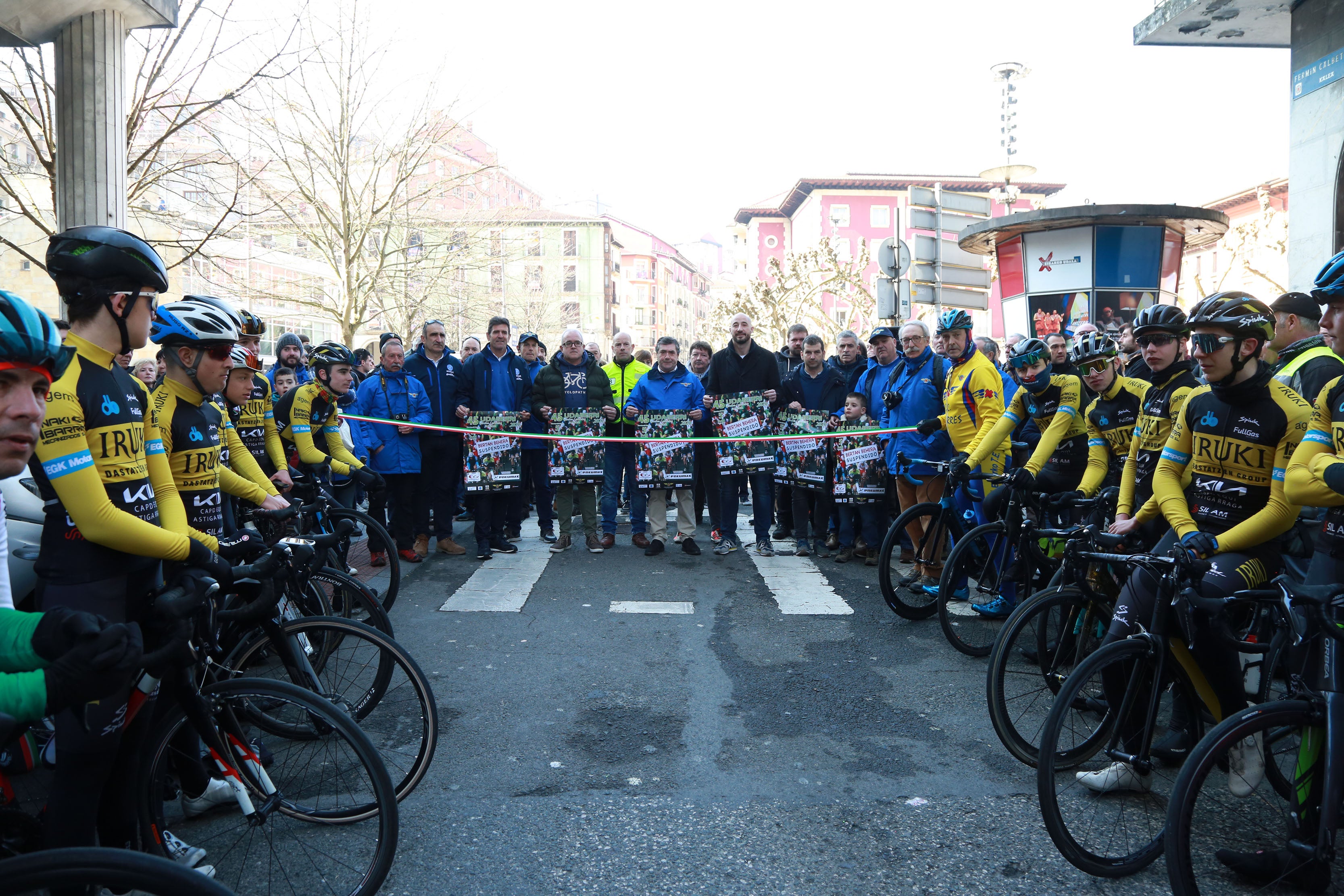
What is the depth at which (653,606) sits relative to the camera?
741 centimetres

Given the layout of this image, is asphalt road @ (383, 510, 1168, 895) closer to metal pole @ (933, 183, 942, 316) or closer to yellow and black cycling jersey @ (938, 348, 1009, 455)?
yellow and black cycling jersey @ (938, 348, 1009, 455)

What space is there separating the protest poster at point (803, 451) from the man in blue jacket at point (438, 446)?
351 centimetres

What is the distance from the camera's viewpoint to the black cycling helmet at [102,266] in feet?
9.48

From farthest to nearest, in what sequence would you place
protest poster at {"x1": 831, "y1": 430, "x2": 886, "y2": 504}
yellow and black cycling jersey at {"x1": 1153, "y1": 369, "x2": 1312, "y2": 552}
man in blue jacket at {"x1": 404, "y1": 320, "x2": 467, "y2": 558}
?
man in blue jacket at {"x1": 404, "y1": 320, "x2": 467, "y2": 558}, protest poster at {"x1": 831, "y1": 430, "x2": 886, "y2": 504}, yellow and black cycling jersey at {"x1": 1153, "y1": 369, "x2": 1312, "y2": 552}

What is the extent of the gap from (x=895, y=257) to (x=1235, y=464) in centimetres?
881

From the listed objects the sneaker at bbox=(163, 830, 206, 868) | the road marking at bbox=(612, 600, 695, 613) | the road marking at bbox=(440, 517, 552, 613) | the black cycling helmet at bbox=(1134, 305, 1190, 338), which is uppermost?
the black cycling helmet at bbox=(1134, 305, 1190, 338)

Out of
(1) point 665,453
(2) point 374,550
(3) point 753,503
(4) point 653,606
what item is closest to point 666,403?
(1) point 665,453

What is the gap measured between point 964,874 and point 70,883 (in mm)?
2845

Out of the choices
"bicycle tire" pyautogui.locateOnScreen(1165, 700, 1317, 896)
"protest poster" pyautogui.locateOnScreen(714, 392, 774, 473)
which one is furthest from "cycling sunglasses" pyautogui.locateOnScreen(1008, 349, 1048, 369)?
"protest poster" pyautogui.locateOnScreen(714, 392, 774, 473)

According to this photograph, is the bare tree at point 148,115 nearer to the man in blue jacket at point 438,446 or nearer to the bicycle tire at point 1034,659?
the man in blue jacket at point 438,446

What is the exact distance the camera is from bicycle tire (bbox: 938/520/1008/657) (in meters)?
5.98

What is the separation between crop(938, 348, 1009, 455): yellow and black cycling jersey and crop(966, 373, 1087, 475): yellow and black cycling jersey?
279 mm

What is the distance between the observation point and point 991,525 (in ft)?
19.5

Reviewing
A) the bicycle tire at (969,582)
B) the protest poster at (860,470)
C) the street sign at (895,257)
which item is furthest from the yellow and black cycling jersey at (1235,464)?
the street sign at (895,257)
